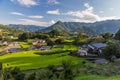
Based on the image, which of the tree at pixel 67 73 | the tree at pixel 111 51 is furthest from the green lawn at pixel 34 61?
the tree at pixel 67 73

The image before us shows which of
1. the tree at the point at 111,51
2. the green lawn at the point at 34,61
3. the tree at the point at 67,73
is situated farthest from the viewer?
the tree at the point at 111,51

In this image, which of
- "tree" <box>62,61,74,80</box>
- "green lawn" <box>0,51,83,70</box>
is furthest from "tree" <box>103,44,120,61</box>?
"tree" <box>62,61,74,80</box>

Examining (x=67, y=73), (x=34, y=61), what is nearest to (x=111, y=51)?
(x=34, y=61)

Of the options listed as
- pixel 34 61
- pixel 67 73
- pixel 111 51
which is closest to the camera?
pixel 67 73

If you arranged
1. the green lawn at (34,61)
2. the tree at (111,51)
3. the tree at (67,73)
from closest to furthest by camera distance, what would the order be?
the tree at (67,73)
the green lawn at (34,61)
the tree at (111,51)

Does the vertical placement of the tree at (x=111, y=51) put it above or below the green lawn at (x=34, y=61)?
above

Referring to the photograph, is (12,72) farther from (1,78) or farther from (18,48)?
(18,48)

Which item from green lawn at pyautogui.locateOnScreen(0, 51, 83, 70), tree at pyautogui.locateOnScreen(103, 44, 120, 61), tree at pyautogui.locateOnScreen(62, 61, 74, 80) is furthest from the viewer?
tree at pyautogui.locateOnScreen(103, 44, 120, 61)

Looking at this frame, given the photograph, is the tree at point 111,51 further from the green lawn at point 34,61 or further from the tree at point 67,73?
the tree at point 67,73

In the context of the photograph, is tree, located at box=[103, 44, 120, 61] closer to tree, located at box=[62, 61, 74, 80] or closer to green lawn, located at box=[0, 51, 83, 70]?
green lawn, located at box=[0, 51, 83, 70]

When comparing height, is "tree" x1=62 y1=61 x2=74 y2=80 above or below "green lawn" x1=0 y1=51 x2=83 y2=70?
above

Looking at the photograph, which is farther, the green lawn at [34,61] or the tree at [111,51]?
the tree at [111,51]

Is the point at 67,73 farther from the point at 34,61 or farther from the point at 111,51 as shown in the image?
Result: the point at 34,61

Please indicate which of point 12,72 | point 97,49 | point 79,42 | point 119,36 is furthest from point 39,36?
point 12,72
